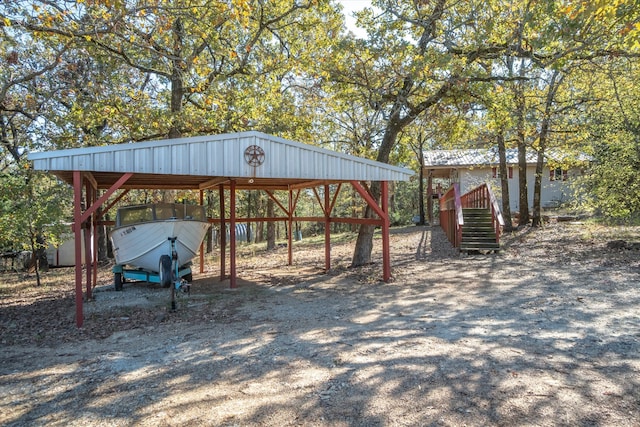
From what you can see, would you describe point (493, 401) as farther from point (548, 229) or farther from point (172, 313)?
point (548, 229)

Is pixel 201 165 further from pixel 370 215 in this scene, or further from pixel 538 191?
pixel 538 191

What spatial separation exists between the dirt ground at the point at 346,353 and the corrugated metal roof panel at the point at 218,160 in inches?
104

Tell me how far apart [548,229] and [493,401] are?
15.1 metres

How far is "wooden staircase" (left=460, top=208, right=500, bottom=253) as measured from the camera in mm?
12844

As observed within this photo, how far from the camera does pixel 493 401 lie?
3625 millimetres

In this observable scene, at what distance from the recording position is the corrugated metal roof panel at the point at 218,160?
728cm

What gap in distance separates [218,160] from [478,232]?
29.3ft

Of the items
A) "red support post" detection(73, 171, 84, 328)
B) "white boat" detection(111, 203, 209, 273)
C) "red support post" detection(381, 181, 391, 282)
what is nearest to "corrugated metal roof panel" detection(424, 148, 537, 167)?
"red support post" detection(381, 181, 391, 282)

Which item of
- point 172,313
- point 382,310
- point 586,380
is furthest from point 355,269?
point 586,380

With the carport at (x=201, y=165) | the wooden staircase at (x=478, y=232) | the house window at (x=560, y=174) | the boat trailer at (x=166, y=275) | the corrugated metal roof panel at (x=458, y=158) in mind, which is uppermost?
the corrugated metal roof panel at (x=458, y=158)

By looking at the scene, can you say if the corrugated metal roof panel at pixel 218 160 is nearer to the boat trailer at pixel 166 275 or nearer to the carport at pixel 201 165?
the carport at pixel 201 165

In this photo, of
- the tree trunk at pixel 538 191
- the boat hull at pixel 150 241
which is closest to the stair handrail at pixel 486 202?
the tree trunk at pixel 538 191

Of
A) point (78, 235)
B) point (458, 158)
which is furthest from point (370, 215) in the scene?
point (458, 158)

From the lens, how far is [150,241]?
10.3 metres
